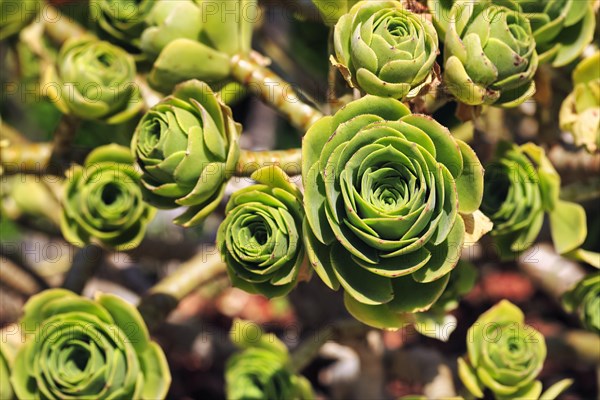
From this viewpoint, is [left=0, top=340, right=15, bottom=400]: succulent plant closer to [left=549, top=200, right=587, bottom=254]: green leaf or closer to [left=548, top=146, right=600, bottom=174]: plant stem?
[left=549, top=200, right=587, bottom=254]: green leaf

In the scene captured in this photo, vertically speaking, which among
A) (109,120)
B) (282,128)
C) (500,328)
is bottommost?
(282,128)

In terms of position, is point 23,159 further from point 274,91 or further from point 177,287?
point 274,91

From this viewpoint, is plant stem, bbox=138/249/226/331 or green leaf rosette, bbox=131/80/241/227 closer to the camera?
green leaf rosette, bbox=131/80/241/227

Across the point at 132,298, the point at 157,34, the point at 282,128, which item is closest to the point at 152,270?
the point at 132,298

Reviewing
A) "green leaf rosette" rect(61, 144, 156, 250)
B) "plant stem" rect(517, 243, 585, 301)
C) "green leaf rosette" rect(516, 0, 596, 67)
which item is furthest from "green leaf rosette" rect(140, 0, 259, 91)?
"plant stem" rect(517, 243, 585, 301)

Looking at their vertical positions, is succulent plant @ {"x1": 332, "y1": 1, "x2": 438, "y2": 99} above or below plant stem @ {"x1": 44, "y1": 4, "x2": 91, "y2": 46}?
above

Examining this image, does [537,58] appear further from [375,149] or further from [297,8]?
[297,8]
